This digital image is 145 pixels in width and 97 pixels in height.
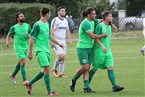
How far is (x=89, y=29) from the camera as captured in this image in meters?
13.8

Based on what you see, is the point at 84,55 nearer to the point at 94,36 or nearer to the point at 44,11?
the point at 94,36

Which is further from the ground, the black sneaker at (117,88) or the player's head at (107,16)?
the player's head at (107,16)

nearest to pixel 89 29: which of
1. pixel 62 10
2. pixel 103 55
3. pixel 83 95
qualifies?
pixel 103 55

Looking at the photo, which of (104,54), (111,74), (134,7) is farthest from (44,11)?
(134,7)

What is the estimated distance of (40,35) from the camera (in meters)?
13.5

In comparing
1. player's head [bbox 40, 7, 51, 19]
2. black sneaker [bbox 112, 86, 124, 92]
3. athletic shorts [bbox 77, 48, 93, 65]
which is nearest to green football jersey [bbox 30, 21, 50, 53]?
player's head [bbox 40, 7, 51, 19]

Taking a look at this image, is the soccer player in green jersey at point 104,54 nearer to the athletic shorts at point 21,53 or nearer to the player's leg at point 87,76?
the player's leg at point 87,76

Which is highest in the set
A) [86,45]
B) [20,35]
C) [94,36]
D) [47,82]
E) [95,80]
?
[94,36]

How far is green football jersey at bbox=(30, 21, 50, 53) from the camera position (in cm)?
1350

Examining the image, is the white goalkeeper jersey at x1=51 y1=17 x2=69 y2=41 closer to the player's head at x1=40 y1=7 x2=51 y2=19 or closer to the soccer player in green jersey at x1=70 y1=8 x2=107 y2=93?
the soccer player in green jersey at x1=70 y1=8 x2=107 y2=93

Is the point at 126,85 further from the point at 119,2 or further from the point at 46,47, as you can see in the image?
the point at 119,2

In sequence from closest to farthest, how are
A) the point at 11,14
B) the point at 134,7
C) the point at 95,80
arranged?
the point at 95,80, the point at 11,14, the point at 134,7

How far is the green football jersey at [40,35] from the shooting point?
44.3 feet

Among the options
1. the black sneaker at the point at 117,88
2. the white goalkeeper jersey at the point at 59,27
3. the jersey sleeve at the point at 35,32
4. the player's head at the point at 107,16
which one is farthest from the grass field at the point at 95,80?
the player's head at the point at 107,16
